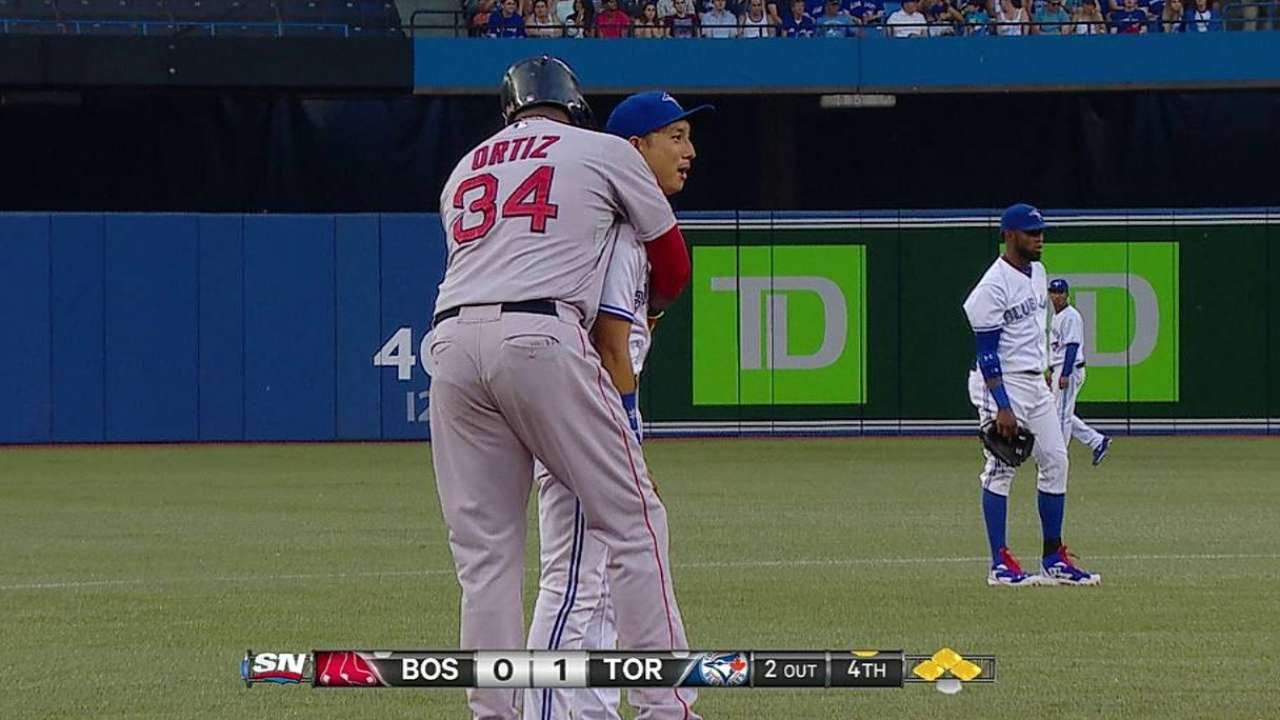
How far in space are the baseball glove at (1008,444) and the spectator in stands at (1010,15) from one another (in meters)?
19.1

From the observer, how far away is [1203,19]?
30344mm

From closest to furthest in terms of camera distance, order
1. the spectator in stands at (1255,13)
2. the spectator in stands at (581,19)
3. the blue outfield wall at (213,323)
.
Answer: the blue outfield wall at (213,323), the spectator in stands at (1255,13), the spectator in stands at (581,19)

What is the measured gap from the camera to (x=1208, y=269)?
89.4 ft

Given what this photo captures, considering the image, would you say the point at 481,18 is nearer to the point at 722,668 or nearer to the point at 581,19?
the point at 581,19

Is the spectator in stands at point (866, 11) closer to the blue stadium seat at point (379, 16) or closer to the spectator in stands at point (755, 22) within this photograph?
the spectator in stands at point (755, 22)

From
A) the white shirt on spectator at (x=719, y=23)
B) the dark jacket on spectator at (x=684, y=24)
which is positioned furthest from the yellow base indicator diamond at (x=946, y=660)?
the white shirt on spectator at (x=719, y=23)

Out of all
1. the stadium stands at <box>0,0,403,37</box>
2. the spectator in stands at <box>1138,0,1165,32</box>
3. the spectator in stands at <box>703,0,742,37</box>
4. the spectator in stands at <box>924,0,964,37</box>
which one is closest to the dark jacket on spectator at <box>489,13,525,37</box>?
the stadium stands at <box>0,0,403,37</box>

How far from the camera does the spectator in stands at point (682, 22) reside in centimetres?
3062

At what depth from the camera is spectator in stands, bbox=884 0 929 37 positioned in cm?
3062

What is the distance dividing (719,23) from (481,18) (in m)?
3.17

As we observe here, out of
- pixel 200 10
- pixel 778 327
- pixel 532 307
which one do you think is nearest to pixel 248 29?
pixel 200 10

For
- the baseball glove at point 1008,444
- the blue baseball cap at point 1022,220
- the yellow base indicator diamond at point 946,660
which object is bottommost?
the yellow base indicator diamond at point 946,660

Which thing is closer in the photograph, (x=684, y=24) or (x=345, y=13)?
(x=684, y=24)

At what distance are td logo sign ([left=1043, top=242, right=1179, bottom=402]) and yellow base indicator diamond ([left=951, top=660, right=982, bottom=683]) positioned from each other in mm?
22198
